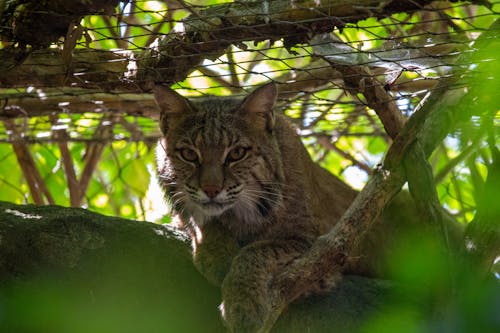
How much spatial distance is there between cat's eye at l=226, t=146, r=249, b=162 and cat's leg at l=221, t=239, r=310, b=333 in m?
0.48

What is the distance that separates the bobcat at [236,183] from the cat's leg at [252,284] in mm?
12

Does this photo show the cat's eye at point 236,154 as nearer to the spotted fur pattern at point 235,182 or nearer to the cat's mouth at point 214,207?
the spotted fur pattern at point 235,182

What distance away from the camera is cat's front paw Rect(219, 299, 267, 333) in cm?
273

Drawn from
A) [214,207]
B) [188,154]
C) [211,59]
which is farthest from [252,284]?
[211,59]

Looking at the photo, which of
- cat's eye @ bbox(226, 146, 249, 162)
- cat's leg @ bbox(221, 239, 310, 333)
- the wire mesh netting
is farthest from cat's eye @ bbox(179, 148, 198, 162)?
cat's leg @ bbox(221, 239, 310, 333)

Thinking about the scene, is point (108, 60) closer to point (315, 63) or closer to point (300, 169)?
point (300, 169)

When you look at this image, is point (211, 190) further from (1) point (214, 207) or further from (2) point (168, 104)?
(2) point (168, 104)

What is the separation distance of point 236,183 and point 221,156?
16cm

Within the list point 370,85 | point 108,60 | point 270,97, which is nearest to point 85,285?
point 108,60

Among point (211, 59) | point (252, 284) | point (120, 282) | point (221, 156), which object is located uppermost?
point (211, 59)

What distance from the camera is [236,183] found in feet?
11.0

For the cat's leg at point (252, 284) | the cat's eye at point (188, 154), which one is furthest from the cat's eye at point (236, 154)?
the cat's leg at point (252, 284)

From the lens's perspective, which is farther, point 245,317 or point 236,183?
point 236,183

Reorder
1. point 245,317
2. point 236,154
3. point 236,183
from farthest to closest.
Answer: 1. point 236,154
2. point 236,183
3. point 245,317
